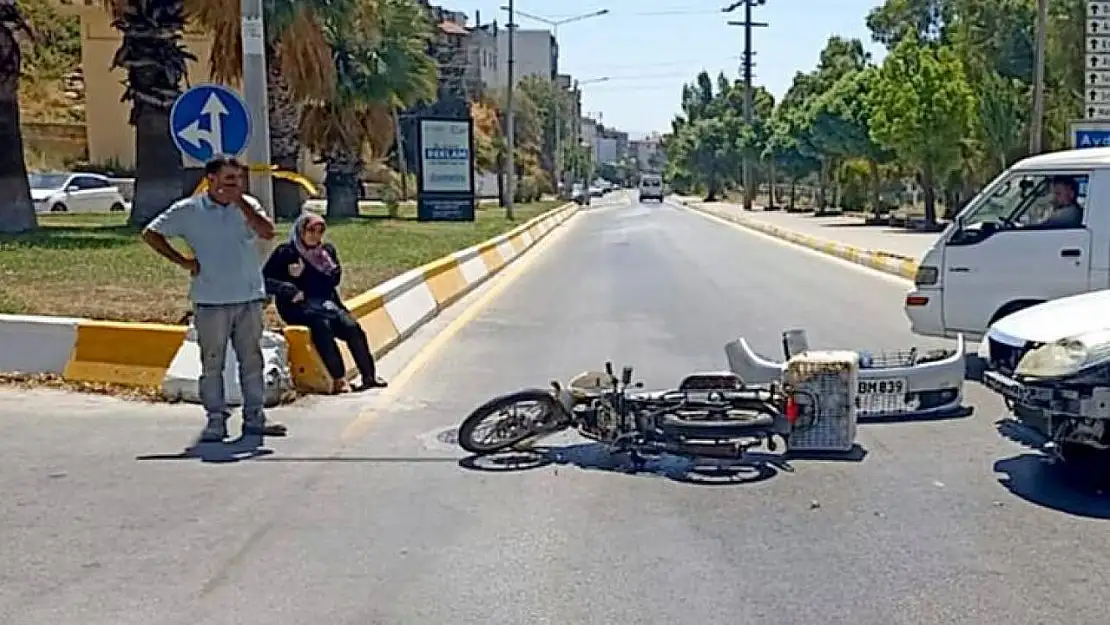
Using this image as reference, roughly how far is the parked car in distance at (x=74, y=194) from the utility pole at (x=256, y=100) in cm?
2783

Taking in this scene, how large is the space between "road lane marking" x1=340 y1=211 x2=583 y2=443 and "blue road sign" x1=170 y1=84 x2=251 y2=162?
2286mm

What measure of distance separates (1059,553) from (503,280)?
672 inches

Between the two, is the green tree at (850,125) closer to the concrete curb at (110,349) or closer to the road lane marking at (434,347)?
the road lane marking at (434,347)

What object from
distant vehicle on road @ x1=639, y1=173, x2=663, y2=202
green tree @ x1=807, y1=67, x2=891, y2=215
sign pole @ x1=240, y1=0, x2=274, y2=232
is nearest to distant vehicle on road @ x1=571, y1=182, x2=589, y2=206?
distant vehicle on road @ x1=639, y1=173, x2=663, y2=202

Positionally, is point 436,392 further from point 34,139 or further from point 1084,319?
point 34,139

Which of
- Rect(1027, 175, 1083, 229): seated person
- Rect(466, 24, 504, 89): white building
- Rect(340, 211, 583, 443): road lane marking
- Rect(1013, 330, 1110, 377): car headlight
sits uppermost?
Rect(466, 24, 504, 89): white building

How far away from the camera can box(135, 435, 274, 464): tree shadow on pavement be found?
7.93 metres

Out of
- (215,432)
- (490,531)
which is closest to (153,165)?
(215,432)

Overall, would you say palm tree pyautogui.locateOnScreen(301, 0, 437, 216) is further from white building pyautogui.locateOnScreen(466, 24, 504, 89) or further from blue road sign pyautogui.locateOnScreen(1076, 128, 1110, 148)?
white building pyautogui.locateOnScreen(466, 24, 504, 89)

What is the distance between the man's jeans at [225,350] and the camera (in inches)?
324

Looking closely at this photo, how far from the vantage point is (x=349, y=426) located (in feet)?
29.6

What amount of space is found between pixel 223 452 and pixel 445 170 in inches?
1342

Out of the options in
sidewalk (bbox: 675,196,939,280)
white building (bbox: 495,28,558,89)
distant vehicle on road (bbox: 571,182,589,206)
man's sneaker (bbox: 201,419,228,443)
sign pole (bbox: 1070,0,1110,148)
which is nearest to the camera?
man's sneaker (bbox: 201,419,228,443)

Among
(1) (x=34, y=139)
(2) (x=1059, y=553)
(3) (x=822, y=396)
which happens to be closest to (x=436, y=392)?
(3) (x=822, y=396)
